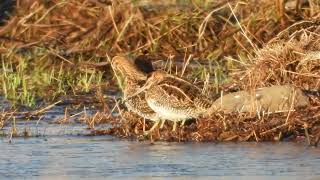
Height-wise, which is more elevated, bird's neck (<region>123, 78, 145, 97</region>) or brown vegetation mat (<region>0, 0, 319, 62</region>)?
brown vegetation mat (<region>0, 0, 319, 62</region>)

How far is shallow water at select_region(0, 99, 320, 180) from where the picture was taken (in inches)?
301

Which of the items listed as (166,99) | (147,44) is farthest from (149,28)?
(166,99)

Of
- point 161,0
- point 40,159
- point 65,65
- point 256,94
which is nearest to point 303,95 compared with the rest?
point 256,94

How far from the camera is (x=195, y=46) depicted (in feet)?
44.1

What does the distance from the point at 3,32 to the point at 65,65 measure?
1.64 meters

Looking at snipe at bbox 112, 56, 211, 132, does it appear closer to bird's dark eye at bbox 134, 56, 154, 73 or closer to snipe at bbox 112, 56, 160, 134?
snipe at bbox 112, 56, 160, 134

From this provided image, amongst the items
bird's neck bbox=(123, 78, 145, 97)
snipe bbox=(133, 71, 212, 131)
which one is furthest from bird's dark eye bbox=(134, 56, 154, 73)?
snipe bbox=(133, 71, 212, 131)

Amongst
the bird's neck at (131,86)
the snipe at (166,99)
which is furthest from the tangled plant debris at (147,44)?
the snipe at (166,99)

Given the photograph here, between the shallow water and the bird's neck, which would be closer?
the shallow water

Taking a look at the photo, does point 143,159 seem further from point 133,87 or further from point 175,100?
point 133,87

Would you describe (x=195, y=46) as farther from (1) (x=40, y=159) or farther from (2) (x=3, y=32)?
(1) (x=40, y=159)

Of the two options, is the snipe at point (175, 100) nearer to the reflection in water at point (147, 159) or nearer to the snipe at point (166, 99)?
the snipe at point (166, 99)

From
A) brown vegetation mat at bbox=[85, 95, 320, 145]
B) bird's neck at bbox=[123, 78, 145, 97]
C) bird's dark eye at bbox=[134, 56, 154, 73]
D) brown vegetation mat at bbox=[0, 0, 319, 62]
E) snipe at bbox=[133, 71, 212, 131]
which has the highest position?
brown vegetation mat at bbox=[0, 0, 319, 62]

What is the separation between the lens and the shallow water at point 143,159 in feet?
25.1
